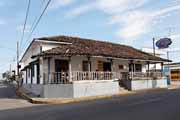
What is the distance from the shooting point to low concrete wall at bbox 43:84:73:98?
83.9 feet

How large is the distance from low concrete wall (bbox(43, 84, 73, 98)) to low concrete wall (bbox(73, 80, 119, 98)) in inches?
18.8

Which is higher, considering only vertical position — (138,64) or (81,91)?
(138,64)

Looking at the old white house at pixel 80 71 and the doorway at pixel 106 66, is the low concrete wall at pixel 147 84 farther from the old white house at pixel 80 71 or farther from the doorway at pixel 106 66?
the doorway at pixel 106 66

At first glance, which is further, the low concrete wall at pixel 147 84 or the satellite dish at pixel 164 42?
the satellite dish at pixel 164 42

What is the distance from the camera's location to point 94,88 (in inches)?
1077

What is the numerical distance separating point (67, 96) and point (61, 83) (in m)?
1.16

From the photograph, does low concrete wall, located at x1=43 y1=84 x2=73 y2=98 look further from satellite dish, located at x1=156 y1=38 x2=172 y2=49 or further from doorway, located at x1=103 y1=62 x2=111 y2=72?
satellite dish, located at x1=156 y1=38 x2=172 y2=49

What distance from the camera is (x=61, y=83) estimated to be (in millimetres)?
25844

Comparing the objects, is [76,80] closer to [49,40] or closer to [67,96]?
[67,96]

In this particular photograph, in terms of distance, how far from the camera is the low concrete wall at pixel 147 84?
105 ft

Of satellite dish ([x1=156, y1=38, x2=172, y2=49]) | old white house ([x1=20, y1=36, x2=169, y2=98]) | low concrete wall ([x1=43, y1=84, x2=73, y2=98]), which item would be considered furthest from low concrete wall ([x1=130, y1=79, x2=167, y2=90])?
satellite dish ([x1=156, y1=38, x2=172, y2=49])

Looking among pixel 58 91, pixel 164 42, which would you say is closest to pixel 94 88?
pixel 58 91

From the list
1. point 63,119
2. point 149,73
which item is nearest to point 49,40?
point 149,73

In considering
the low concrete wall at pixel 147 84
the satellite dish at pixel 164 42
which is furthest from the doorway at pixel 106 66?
the satellite dish at pixel 164 42
